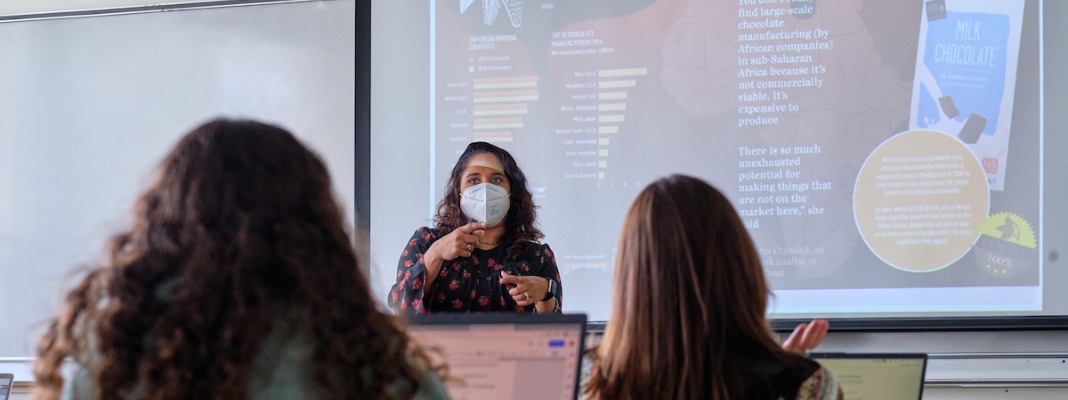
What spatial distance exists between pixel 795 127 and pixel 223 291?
268 centimetres

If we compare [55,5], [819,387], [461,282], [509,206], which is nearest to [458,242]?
[461,282]

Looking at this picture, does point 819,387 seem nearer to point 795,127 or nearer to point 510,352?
point 510,352

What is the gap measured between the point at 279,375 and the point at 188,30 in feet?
10.6

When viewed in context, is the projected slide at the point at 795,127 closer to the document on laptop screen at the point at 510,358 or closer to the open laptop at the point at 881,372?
the open laptop at the point at 881,372

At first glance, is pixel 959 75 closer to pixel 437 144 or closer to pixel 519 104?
pixel 519 104

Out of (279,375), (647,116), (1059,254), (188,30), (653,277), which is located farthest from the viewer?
(188,30)

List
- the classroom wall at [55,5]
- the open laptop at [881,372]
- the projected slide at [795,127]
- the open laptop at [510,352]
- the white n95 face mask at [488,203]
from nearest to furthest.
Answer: the open laptop at [510,352], the open laptop at [881,372], the white n95 face mask at [488,203], the projected slide at [795,127], the classroom wall at [55,5]

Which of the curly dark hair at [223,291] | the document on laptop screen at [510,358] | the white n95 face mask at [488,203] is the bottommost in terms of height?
the document on laptop screen at [510,358]

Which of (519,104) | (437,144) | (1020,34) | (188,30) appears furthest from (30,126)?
(1020,34)

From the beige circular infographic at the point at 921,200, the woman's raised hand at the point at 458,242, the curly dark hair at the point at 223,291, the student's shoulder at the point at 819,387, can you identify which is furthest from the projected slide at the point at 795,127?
the curly dark hair at the point at 223,291

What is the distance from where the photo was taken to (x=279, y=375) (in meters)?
0.96

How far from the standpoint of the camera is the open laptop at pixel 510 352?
1.37m

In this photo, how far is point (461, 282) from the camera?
106 inches

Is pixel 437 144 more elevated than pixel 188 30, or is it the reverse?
pixel 188 30
